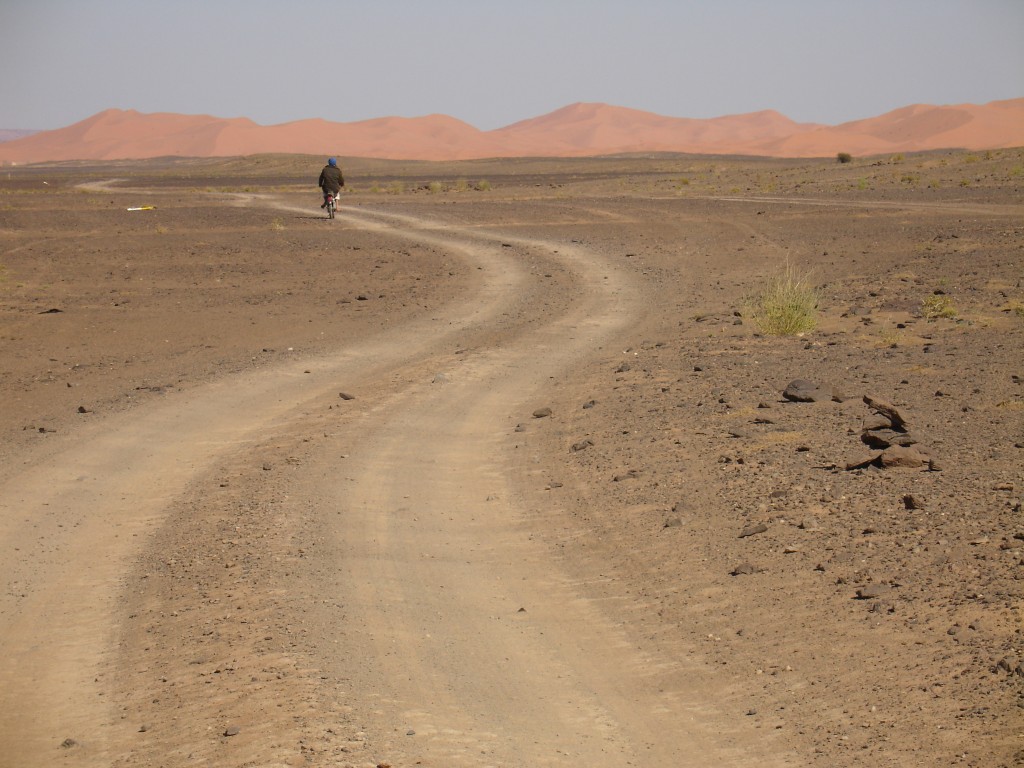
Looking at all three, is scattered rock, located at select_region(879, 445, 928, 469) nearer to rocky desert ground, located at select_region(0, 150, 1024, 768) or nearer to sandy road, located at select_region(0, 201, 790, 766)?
rocky desert ground, located at select_region(0, 150, 1024, 768)

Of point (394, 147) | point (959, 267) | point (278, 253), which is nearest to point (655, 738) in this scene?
point (959, 267)

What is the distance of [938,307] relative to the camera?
16.6 m

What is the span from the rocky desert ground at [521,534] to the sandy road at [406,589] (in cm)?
3

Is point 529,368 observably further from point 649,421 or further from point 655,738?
point 655,738

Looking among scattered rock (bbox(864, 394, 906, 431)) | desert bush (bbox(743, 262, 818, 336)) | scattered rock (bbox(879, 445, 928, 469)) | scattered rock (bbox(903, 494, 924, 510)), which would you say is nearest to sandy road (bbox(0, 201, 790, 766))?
scattered rock (bbox(903, 494, 924, 510))

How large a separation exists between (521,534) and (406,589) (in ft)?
4.12

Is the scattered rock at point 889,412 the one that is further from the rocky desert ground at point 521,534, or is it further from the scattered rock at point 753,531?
the scattered rock at point 753,531

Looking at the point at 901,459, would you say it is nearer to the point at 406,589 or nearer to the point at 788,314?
the point at 406,589

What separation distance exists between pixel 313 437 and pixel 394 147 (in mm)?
174487

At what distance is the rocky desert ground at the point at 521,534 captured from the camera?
5.56 meters

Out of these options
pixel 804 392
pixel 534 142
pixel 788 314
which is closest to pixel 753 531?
pixel 804 392

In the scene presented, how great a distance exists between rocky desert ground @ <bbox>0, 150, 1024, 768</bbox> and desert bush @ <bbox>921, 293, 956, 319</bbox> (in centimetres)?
11

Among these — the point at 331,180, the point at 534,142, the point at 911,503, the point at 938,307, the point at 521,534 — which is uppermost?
the point at 534,142

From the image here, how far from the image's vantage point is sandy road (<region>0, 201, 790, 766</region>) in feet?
18.1
